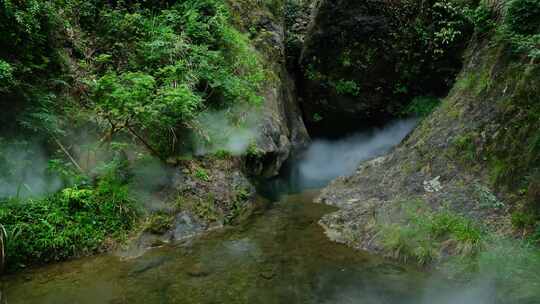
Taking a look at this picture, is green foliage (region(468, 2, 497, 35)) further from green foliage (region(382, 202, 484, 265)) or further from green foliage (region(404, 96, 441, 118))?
green foliage (region(382, 202, 484, 265))

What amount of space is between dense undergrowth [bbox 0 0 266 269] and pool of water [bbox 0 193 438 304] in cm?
80

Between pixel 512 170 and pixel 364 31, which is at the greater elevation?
pixel 364 31

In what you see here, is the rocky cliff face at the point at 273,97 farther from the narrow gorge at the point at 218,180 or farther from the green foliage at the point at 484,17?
the green foliage at the point at 484,17

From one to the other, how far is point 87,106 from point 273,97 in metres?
6.16

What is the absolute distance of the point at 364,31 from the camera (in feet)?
48.8

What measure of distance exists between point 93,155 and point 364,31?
10.4 m

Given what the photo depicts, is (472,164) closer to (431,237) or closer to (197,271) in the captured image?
(431,237)

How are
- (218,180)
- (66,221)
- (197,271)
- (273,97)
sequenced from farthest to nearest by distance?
1. (273,97)
2. (218,180)
3. (66,221)
4. (197,271)

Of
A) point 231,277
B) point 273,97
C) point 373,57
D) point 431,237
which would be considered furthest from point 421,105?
point 231,277

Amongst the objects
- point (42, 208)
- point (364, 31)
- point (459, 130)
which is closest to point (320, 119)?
point (364, 31)

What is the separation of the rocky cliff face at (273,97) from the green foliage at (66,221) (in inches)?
162

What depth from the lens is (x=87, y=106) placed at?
29.9 feet

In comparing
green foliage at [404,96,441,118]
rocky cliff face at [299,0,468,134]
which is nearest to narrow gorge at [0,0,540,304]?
rocky cliff face at [299,0,468,134]

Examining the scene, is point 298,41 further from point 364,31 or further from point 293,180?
point 293,180
